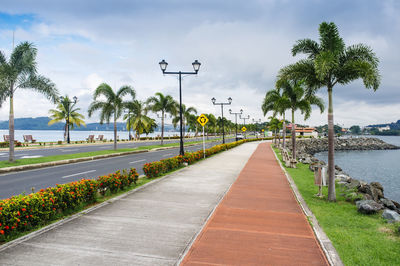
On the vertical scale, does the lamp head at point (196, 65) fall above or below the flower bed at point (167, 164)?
above

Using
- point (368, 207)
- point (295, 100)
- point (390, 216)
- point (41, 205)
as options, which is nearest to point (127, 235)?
point (41, 205)

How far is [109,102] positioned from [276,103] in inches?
672

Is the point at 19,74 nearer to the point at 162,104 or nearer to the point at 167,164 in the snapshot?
the point at 167,164

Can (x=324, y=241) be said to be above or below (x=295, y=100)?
below

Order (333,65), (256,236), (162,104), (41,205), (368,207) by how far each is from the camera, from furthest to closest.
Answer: (162,104)
(333,65)
(368,207)
(41,205)
(256,236)

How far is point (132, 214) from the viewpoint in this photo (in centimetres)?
694

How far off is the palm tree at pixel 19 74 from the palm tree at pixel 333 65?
16970mm

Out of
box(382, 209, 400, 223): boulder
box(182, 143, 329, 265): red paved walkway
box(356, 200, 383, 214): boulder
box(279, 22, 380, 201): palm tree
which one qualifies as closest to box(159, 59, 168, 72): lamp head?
box(279, 22, 380, 201): palm tree

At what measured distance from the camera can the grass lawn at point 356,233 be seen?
4.91 m

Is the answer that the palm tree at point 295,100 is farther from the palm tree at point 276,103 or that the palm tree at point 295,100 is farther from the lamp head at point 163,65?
the lamp head at point 163,65

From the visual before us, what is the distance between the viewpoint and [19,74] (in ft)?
59.8

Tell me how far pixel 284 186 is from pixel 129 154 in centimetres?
1733

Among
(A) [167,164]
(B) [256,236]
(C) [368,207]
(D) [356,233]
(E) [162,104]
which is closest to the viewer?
(B) [256,236]

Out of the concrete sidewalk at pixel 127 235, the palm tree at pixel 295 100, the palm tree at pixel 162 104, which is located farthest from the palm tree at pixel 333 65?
the palm tree at pixel 162 104
